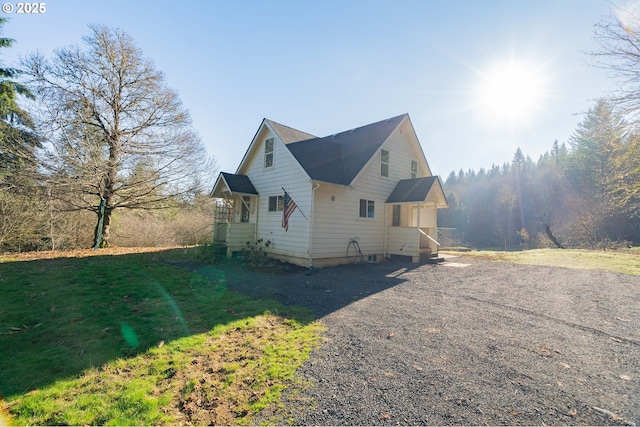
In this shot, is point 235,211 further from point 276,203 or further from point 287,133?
point 287,133

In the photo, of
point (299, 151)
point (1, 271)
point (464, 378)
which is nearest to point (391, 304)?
point (464, 378)

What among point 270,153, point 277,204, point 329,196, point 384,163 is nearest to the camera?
point 329,196

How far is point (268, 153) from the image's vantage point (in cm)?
1347

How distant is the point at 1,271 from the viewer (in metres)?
8.31

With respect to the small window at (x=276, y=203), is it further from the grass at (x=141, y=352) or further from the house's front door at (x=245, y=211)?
the grass at (x=141, y=352)

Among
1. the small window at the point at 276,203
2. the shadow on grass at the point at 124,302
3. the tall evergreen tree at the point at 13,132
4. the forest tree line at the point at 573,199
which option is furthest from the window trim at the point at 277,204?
the forest tree line at the point at 573,199

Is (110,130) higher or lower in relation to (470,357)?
higher

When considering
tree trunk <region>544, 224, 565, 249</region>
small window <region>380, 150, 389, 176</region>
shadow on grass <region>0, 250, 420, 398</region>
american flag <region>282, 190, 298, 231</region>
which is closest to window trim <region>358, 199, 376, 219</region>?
small window <region>380, 150, 389, 176</region>

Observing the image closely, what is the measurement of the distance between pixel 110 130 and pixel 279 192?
10513mm

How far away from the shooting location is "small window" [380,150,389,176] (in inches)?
→ 548

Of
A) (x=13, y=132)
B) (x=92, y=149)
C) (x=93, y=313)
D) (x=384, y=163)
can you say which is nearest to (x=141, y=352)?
(x=93, y=313)

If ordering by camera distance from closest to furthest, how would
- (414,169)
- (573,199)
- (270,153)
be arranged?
(270,153) → (414,169) → (573,199)

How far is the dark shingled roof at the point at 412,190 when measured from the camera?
1282cm

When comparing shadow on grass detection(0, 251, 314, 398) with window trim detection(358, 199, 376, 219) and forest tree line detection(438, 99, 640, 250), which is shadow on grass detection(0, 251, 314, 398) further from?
forest tree line detection(438, 99, 640, 250)
